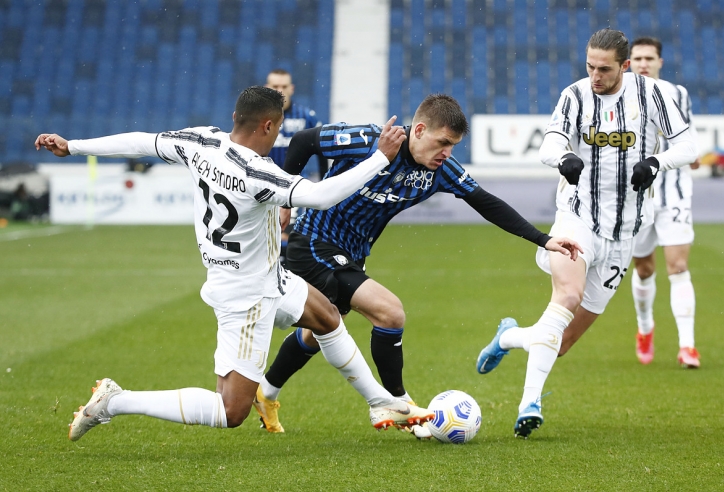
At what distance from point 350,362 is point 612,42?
2079mm

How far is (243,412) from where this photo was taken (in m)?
4.12

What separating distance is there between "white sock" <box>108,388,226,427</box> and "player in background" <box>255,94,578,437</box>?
32.7 inches

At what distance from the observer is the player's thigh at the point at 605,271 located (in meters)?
5.08

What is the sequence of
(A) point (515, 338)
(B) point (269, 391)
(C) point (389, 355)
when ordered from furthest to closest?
(A) point (515, 338) < (B) point (269, 391) < (C) point (389, 355)

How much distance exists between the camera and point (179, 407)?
13.4ft

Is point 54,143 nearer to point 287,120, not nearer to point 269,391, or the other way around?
point 269,391

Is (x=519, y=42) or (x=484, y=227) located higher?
(x=519, y=42)

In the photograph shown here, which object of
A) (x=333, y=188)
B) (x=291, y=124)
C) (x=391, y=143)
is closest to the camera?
(x=333, y=188)

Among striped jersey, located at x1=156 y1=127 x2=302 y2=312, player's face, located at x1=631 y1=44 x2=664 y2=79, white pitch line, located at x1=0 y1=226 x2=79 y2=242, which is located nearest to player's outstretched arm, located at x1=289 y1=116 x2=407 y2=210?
striped jersey, located at x1=156 y1=127 x2=302 y2=312

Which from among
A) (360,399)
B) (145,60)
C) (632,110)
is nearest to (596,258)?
(632,110)

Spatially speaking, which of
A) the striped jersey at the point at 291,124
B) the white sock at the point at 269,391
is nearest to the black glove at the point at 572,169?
the white sock at the point at 269,391

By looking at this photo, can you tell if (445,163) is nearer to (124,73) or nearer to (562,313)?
(562,313)

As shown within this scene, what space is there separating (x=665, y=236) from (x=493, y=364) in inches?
86.7

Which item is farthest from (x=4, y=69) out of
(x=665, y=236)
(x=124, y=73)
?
(x=665, y=236)
